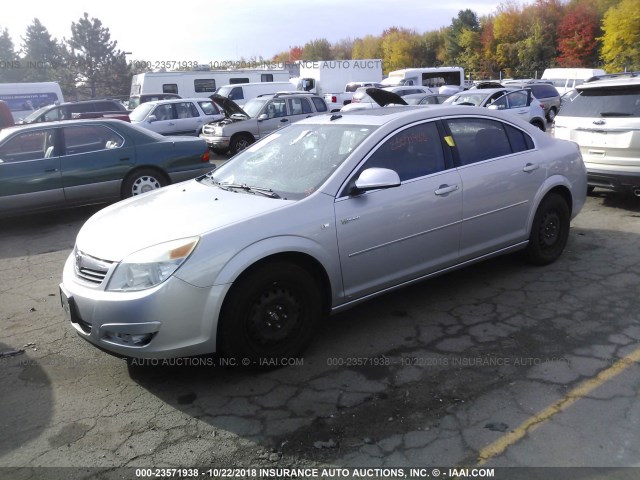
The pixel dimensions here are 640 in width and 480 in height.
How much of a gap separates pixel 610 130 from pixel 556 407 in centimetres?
530

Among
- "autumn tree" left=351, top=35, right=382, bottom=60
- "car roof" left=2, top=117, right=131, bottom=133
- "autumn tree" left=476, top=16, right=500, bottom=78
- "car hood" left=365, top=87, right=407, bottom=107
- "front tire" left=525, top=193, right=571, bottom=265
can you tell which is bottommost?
"front tire" left=525, top=193, right=571, bottom=265

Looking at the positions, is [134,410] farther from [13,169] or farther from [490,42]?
[490,42]

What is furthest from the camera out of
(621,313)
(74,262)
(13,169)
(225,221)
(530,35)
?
(530,35)

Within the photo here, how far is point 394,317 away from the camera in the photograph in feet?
13.9

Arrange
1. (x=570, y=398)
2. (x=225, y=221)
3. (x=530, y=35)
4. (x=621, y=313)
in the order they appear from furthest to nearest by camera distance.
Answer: (x=530, y=35) → (x=621, y=313) → (x=225, y=221) → (x=570, y=398)

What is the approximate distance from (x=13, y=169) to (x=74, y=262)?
15.3 feet

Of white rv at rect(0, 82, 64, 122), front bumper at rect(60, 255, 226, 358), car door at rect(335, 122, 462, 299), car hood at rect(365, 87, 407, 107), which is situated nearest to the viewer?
front bumper at rect(60, 255, 226, 358)

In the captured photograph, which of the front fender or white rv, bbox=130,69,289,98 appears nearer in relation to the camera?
the front fender

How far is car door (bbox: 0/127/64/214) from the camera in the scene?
24.0 ft

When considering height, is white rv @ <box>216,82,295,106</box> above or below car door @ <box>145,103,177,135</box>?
above

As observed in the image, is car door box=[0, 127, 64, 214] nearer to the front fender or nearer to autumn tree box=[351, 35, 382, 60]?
the front fender

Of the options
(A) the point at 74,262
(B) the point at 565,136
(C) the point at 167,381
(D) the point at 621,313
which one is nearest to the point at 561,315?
(D) the point at 621,313

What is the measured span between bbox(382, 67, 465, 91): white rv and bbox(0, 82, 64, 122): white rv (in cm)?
1871

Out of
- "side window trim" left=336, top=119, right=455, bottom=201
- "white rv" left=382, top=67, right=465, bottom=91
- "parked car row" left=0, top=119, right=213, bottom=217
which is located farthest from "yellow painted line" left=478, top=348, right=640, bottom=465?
"white rv" left=382, top=67, right=465, bottom=91
